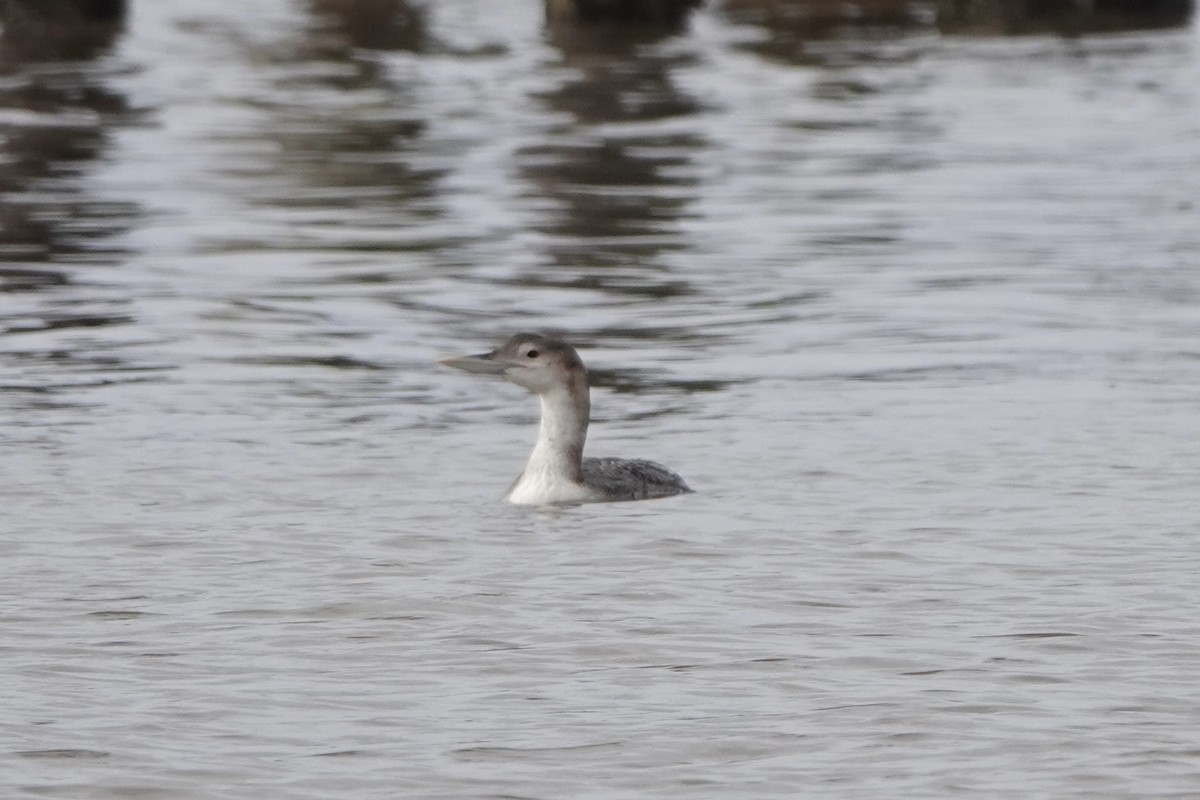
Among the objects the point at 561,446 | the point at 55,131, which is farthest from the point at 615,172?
the point at 561,446

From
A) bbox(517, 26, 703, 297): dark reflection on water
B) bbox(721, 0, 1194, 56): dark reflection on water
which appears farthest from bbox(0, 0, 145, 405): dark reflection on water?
bbox(721, 0, 1194, 56): dark reflection on water

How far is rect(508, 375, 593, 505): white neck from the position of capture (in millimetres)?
11578

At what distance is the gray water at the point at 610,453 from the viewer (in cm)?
777

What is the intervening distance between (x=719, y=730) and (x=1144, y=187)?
1618 cm

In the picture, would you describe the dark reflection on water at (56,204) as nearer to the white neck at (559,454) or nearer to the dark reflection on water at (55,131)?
the dark reflection on water at (55,131)

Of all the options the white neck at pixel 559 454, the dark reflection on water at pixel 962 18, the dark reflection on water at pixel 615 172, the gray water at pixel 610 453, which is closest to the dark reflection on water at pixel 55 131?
the gray water at pixel 610 453

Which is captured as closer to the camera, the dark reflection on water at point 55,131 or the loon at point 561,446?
the loon at point 561,446

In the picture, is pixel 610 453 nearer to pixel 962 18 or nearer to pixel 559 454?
pixel 559 454

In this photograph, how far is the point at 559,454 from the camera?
1169cm

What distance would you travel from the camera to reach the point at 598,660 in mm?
8672

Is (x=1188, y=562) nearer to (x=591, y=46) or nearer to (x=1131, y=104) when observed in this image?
(x=1131, y=104)

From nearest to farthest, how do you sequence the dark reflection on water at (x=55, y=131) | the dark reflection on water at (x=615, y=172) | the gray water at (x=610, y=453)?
the gray water at (x=610, y=453), the dark reflection on water at (x=615, y=172), the dark reflection on water at (x=55, y=131)

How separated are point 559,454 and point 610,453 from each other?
137cm

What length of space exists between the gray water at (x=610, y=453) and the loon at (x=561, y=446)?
149 mm
